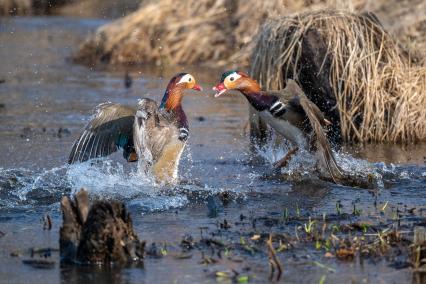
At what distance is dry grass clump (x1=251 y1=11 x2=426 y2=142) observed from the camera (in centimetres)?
1008

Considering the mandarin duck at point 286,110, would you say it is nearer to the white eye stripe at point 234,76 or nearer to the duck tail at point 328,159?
the white eye stripe at point 234,76

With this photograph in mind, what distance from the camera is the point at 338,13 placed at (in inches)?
407

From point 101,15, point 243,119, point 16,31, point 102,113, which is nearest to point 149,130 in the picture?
point 102,113

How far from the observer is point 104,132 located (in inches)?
322

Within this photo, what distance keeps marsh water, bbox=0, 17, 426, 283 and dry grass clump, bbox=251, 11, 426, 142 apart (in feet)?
0.88

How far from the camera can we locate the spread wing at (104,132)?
812 cm

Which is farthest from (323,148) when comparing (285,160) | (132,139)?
(132,139)

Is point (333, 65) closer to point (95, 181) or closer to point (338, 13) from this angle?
point (338, 13)

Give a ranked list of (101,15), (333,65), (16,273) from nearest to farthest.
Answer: (16,273) < (333,65) < (101,15)

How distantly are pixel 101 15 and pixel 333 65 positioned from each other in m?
11.9

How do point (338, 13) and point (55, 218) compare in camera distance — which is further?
point (338, 13)

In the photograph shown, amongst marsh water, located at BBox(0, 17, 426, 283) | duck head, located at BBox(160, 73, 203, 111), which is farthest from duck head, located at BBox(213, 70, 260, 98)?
marsh water, located at BBox(0, 17, 426, 283)

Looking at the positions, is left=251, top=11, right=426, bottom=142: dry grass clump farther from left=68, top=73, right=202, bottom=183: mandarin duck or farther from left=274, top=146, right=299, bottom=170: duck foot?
left=68, top=73, right=202, bottom=183: mandarin duck

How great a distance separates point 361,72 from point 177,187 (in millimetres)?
2980
